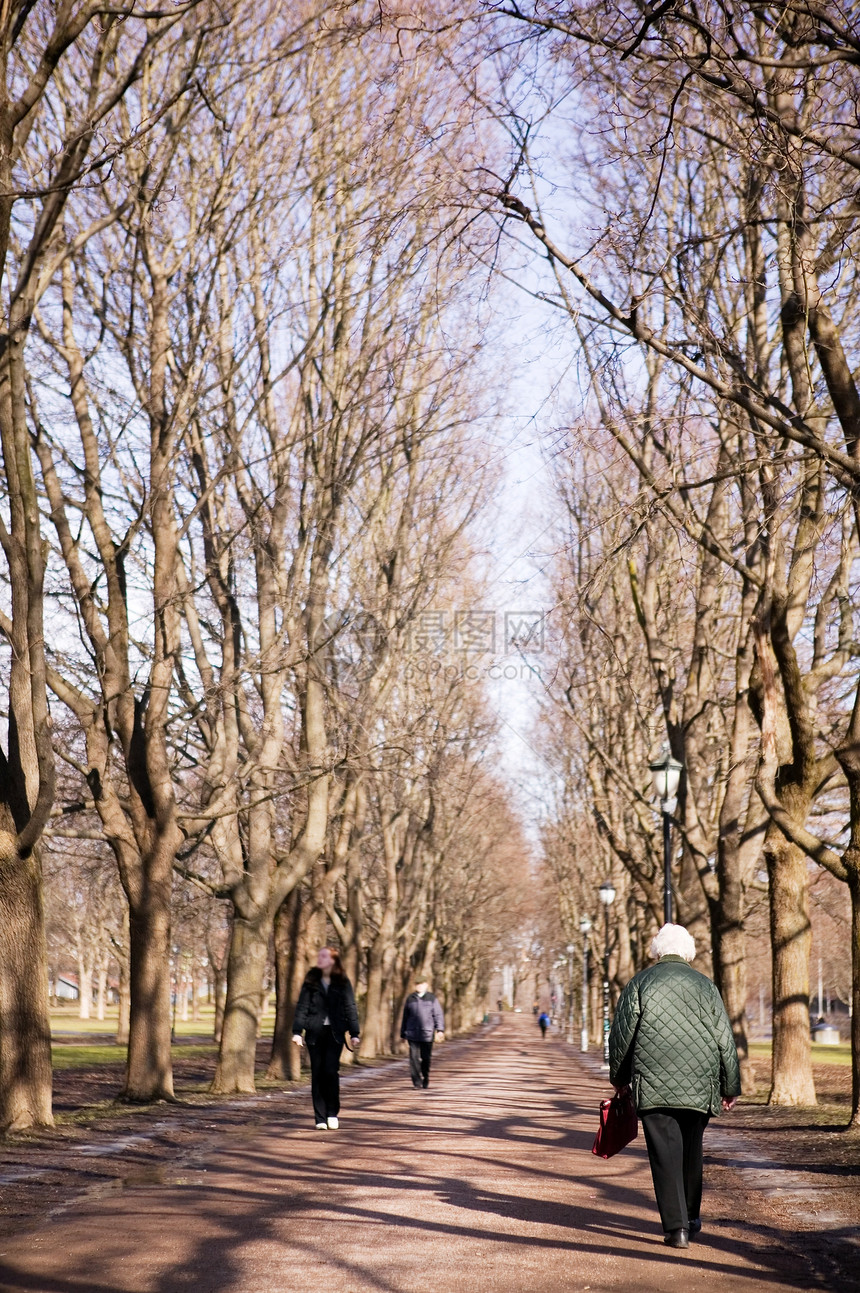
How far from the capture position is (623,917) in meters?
40.6

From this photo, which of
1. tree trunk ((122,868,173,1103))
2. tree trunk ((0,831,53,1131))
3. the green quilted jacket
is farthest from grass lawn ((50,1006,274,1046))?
the green quilted jacket

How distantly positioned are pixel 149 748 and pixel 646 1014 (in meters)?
10.5

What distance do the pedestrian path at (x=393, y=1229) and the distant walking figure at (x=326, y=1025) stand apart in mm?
847

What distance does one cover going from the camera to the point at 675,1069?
25.1 feet

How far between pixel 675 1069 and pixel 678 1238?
0.81m

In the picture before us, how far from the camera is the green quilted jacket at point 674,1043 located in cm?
764

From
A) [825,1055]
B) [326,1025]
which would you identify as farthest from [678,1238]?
[825,1055]

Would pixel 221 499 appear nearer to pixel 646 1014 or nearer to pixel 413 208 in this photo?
pixel 413 208

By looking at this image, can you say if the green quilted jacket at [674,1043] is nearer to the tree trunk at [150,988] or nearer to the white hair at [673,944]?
the white hair at [673,944]

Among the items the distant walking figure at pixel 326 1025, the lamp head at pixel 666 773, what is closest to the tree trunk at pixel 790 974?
the lamp head at pixel 666 773

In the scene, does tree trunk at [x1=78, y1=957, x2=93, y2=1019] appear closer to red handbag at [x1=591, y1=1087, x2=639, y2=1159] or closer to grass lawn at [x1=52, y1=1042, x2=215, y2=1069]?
grass lawn at [x1=52, y1=1042, x2=215, y2=1069]

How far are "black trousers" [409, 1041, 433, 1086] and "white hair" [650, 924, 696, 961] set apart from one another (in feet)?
51.6

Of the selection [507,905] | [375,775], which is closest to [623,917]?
[375,775]

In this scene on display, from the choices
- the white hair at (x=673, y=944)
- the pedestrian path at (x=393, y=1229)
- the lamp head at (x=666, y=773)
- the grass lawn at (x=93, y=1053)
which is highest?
the lamp head at (x=666, y=773)
